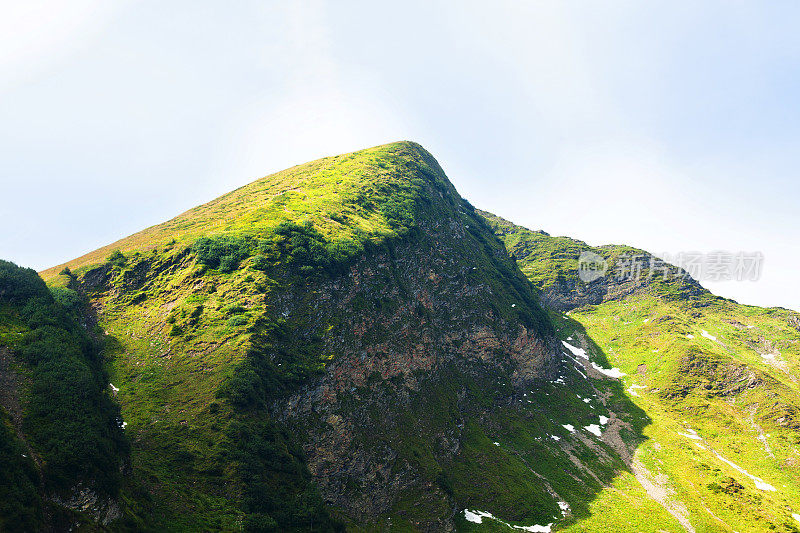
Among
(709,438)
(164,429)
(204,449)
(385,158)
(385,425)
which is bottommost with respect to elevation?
(709,438)

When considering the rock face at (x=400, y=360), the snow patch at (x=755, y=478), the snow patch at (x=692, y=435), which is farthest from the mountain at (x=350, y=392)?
the snow patch at (x=692, y=435)

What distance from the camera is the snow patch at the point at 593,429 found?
101000 millimetres

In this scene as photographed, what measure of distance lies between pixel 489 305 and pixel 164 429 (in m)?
86.4

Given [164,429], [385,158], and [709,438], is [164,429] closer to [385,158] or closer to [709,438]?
[385,158]

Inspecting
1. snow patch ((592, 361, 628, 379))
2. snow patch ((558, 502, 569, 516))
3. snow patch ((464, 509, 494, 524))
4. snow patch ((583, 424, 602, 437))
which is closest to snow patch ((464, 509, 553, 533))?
snow patch ((464, 509, 494, 524))

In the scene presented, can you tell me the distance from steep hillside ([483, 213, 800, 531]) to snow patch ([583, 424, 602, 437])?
979 centimetres

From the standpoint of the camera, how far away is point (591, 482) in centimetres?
8075

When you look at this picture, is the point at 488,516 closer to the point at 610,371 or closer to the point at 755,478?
the point at 755,478

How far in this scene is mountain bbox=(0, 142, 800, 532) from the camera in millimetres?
33875

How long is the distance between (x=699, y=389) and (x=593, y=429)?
4661cm

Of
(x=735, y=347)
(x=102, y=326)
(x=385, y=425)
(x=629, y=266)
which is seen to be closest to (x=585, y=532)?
(x=385, y=425)

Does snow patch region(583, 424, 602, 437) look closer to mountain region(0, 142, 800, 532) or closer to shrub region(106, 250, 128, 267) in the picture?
mountain region(0, 142, 800, 532)

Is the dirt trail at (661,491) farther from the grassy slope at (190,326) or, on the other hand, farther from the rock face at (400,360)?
the grassy slope at (190,326)

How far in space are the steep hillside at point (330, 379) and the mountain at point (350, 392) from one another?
1.19 feet
